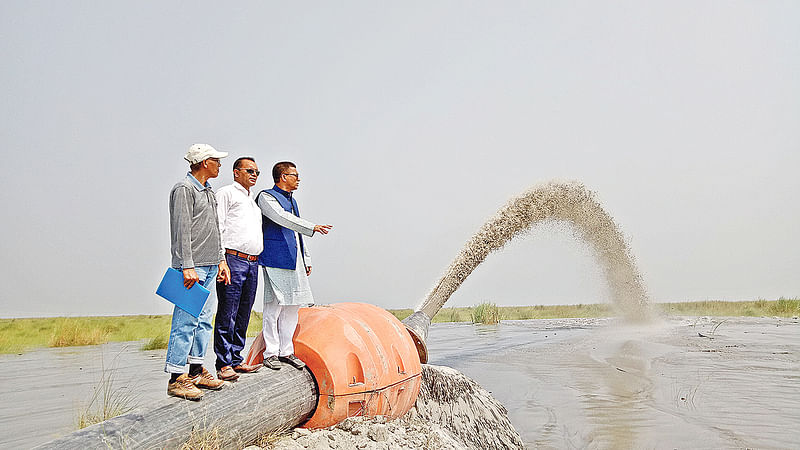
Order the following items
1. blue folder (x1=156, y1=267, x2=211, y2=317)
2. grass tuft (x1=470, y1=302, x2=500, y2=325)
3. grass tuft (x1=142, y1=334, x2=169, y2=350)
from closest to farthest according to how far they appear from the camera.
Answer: blue folder (x1=156, y1=267, x2=211, y2=317) → grass tuft (x1=142, y1=334, x2=169, y2=350) → grass tuft (x1=470, y1=302, x2=500, y2=325)

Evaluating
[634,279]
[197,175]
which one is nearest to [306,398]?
[197,175]

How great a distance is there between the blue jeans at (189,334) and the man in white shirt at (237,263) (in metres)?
0.34

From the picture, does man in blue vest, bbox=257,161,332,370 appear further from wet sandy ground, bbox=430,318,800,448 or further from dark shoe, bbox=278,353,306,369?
wet sandy ground, bbox=430,318,800,448

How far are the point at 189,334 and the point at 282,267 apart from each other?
3.85 ft

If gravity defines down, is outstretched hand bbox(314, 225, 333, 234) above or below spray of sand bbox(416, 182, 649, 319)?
below

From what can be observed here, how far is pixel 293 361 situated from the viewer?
4.99 m

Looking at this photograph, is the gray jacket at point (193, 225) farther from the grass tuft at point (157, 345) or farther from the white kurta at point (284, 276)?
the grass tuft at point (157, 345)

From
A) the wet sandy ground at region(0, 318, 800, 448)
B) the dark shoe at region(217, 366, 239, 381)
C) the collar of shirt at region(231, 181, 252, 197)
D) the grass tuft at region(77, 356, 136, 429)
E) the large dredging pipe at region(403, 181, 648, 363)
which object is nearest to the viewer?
the dark shoe at region(217, 366, 239, 381)

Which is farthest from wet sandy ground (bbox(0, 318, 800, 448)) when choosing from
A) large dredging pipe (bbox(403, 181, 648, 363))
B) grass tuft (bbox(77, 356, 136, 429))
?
large dredging pipe (bbox(403, 181, 648, 363))

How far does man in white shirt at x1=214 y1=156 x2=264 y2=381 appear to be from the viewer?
15.8ft

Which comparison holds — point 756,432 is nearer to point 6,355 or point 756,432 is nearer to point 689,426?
point 689,426

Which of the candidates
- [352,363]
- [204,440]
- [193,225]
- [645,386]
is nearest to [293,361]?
[352,363]

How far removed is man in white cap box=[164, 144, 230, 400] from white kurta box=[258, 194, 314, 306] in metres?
0.59

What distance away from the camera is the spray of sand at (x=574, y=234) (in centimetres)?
1274
